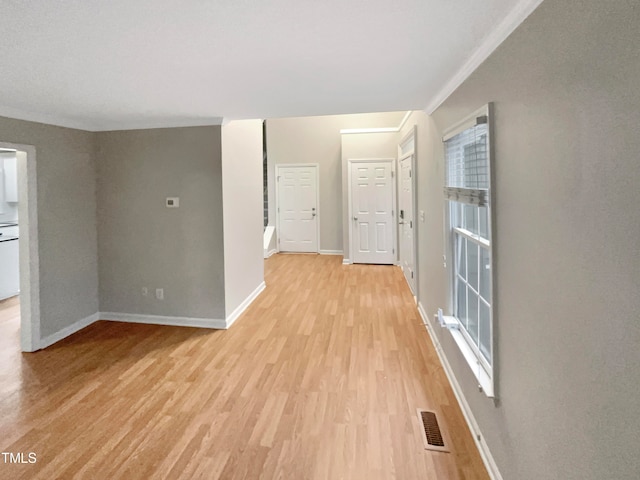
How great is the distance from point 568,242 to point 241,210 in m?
3.58

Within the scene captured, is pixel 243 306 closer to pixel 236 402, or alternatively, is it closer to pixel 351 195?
pixel 236 402

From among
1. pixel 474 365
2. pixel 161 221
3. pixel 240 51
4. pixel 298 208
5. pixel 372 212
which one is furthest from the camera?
pixel 298 208

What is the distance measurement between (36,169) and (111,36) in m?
2.29

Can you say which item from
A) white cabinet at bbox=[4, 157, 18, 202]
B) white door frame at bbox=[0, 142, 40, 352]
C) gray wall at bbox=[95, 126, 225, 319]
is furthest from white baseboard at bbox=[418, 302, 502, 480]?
white cabinet at bbox=[4, 157, 18, 202]

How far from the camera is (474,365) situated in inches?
80.2

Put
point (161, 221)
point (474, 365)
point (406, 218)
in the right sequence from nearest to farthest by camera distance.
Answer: point (474, 365) < point (161, 221) < point (406, 218)

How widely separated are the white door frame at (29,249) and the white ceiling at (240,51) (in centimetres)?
47

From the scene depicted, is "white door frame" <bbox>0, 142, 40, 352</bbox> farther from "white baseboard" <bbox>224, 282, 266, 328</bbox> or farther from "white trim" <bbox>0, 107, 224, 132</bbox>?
"white baseboard" <bbox>224, 282, 266, 328</bbox>

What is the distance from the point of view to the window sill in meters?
1.78

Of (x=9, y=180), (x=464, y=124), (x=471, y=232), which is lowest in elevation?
(x=471, y=232)

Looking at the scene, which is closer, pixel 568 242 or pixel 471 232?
pixel 568 242

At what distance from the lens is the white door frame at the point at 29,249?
3156 mm

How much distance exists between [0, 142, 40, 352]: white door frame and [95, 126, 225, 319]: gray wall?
73 cm

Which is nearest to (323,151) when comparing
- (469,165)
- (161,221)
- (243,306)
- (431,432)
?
(243,306)
